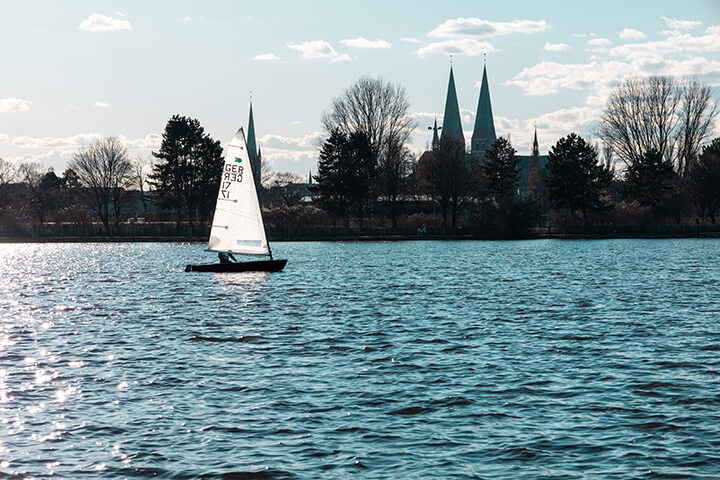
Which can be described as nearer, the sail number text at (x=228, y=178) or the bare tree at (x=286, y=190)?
the sail number text at (x=228, y=178)

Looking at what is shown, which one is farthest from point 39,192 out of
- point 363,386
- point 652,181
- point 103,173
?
point 363,386

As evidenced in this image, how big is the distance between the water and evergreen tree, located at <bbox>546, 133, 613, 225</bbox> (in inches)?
2849

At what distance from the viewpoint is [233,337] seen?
24.5 m

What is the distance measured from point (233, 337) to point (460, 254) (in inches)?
2103

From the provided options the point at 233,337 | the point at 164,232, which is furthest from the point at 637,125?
the point at 233,337

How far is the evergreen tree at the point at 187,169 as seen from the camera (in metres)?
112

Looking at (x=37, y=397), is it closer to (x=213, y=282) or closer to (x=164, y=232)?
(x=213, y=282)

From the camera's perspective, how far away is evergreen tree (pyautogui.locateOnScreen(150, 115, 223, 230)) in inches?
4407

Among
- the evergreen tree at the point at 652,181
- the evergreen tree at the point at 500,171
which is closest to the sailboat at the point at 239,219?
the evergreen tree at the point at 500,171

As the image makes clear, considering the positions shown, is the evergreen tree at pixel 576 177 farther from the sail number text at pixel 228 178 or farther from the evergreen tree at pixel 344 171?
the sail number text at pixel 228 178

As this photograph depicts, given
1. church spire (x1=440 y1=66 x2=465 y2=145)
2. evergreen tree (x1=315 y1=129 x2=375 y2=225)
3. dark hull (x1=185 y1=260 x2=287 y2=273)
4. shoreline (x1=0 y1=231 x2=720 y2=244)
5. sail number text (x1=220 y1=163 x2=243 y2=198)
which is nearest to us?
dark hull (x1=185 y1=260 x2=287 y2=273)

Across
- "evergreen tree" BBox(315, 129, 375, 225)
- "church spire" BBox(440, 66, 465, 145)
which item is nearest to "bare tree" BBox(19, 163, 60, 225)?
"evergreen tree" BBox(315, 129, 375, 225)

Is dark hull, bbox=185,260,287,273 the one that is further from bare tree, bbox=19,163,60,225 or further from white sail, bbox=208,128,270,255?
bare tree, bbox=19,163,60,225

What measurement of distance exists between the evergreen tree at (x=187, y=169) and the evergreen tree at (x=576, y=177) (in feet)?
137
